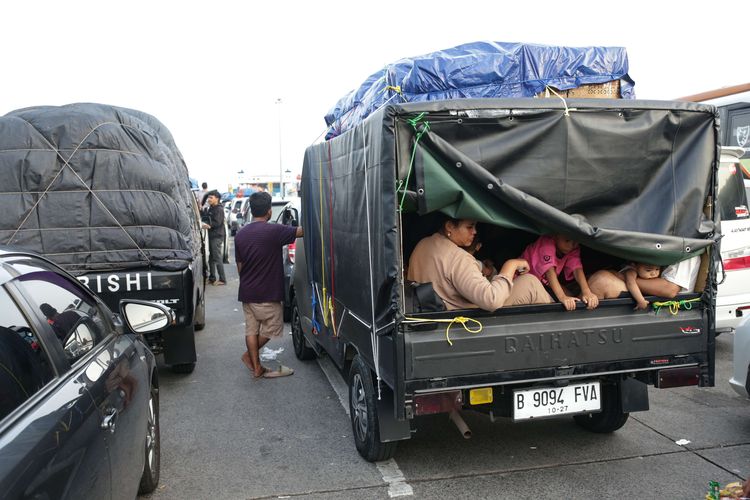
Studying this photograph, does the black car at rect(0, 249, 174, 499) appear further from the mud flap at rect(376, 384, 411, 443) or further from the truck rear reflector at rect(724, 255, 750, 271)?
the truck rear reflector at rect(724, 255, 750, 271)

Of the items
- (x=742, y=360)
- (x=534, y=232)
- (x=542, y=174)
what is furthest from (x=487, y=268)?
(x=742, y=360)

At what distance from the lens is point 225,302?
11.3 metres

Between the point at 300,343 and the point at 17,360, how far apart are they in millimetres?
5080

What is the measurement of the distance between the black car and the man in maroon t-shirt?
8.90ft

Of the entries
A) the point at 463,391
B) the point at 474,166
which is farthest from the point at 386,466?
the point at 474,166

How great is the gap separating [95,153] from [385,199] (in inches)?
→ 144

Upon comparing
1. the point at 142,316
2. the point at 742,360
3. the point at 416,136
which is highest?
the point at 416,136

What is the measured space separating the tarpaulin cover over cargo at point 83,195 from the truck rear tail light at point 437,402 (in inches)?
117

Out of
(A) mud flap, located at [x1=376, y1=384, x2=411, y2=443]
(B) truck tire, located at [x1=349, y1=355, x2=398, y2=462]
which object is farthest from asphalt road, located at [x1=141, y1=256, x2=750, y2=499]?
(A) mud flap, located at [x1=376, y1=384, x2=411, y2=443]

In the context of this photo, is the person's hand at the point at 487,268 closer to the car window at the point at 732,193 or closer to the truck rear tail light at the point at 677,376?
the truck rear tail light at the point at 677,376

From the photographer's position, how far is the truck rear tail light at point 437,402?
11.6 ft

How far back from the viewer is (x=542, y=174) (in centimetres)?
371

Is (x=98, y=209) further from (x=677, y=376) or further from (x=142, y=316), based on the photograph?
(x=677, y=376)

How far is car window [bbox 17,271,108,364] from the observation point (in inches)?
104
